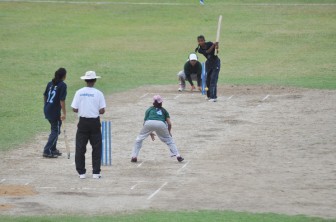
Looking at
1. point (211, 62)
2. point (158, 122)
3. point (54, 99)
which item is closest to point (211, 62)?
point (211, 62)

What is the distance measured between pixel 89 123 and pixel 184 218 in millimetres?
4113

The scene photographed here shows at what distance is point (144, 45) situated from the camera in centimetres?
4581

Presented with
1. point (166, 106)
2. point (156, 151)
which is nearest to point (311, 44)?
point (166, 106)

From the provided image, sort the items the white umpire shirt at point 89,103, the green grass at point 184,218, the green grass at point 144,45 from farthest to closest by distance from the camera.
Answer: the green grass at point 144,45, the white umpire shirt at point 89,103, the green grass at point 184,218

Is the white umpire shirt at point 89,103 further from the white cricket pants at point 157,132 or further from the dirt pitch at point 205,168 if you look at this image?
the white cricket pants at point 157,132

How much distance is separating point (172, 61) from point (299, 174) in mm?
20799

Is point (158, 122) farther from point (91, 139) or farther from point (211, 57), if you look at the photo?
point (211, 57)

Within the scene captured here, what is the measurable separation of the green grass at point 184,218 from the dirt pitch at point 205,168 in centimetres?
42

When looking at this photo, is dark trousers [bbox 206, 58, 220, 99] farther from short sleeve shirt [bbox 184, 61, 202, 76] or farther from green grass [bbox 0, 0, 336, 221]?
green grass [bbox 0, 0, 336, 221]

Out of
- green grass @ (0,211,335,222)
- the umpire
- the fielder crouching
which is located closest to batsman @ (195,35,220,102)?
the fielder crouching

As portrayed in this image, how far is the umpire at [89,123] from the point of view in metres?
20.8

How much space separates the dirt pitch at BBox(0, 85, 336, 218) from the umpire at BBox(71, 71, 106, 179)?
15.9 inches

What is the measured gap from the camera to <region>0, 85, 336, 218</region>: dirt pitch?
18.9 m

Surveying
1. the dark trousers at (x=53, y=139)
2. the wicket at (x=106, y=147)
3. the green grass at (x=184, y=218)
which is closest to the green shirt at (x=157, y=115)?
the wicket at (x=106, y=147)
